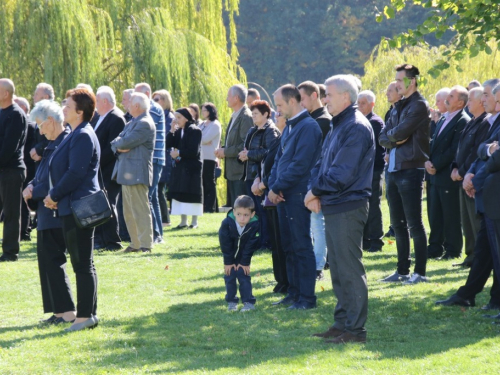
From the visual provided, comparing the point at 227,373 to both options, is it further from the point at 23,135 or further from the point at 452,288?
the point at 23,135

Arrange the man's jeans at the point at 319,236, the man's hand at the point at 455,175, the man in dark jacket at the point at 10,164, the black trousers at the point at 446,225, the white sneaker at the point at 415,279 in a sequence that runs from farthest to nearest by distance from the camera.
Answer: the black trousers at the point at 446,225 < the man in dark jacket at the point at 10,164 < the man's hand at the point at 455,175 < the man's jeans at the point at 319,236 < the white sneaker at the point at 415,279

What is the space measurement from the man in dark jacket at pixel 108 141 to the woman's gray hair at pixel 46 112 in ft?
14.2

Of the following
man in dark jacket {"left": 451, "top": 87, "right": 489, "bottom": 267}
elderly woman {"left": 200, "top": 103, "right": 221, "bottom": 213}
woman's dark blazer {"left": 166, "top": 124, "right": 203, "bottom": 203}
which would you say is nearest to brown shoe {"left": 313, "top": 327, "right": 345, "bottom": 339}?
man in dark jacket {"left": 451, "top": 87, "right": 489, "bottom": 267}

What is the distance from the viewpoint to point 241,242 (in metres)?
8.72

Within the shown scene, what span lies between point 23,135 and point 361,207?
670 cm

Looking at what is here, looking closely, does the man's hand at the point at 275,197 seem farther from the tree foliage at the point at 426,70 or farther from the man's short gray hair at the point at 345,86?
the tree foliage at the point at 426,70

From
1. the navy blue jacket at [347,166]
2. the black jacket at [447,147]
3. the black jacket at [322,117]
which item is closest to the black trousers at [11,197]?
the black jacket at [322,117]

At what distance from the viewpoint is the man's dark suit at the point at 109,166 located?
13000 mm

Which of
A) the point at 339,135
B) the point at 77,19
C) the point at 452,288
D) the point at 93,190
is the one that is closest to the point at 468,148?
the point at 452,288

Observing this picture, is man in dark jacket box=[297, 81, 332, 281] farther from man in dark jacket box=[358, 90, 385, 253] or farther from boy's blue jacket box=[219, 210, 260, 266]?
man in dark jacket box=[358, 90, 385, 253]

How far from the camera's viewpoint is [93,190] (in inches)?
316

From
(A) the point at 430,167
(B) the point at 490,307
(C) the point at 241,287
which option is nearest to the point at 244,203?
(C) the point at 241,287

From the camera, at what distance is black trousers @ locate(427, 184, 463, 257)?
12.1 metres

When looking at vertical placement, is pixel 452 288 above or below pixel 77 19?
below
